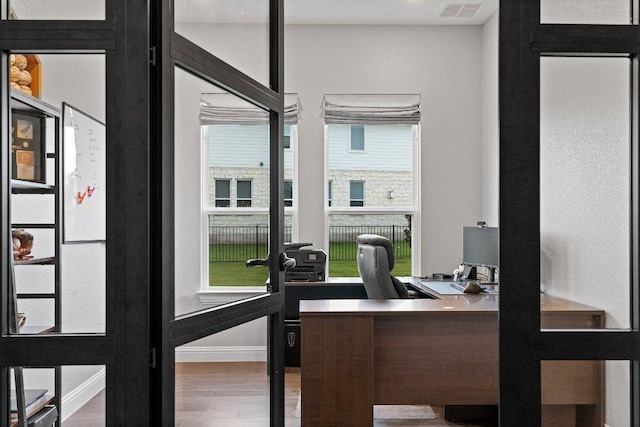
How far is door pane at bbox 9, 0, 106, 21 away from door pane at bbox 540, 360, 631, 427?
1.52 metres

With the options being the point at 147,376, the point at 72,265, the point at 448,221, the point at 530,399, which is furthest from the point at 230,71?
the point at 448,221

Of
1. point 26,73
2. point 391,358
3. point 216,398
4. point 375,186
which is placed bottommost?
point 391,358

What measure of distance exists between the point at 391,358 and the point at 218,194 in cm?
170

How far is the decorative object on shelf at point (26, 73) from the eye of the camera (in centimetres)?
156

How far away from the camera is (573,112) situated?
166 cm

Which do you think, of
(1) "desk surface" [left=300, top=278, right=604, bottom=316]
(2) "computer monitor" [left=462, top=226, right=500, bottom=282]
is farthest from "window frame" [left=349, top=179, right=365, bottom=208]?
(1) "desk surface" [left=300, top=278, right=604, bottom=316]

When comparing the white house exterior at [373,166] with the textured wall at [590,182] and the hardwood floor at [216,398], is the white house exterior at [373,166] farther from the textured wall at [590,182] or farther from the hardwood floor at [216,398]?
the textured wall at [590,182]

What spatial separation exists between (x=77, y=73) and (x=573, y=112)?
1342mm

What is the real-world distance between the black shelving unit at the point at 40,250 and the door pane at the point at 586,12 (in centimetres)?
136

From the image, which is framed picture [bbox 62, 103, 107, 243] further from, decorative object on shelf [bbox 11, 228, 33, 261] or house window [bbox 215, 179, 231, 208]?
house window [bbox 215, 179, 231, 208]

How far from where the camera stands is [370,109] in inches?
209

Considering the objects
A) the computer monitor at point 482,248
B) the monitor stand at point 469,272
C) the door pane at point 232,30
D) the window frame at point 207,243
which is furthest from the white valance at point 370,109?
the window frame at point 207,243

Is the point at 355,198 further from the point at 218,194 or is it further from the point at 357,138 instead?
the point at 218,194

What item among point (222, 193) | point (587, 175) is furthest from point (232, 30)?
point (587, 175)
